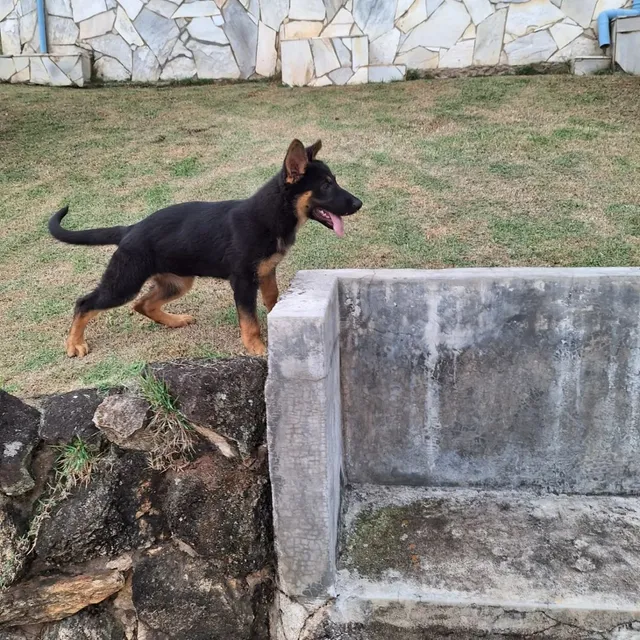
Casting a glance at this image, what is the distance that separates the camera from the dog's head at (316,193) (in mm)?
3617

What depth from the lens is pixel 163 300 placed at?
4223mm

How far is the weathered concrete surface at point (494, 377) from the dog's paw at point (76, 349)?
165 cm

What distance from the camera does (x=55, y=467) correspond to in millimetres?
2871

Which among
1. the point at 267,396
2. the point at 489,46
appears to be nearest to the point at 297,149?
the point at 267,396

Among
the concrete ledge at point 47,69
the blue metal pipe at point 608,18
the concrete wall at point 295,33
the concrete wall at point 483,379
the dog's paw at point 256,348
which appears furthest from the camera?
the concrete ledge at point 47,69

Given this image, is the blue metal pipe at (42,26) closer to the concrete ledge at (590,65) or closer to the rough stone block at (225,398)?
the concrete ledge at (590,65)

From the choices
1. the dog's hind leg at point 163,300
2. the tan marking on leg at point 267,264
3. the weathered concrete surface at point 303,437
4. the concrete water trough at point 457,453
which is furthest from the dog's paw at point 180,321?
the weathered concrete surface at point 303,437

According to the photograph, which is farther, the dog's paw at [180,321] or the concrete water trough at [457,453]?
the dog's paw at [180,321]

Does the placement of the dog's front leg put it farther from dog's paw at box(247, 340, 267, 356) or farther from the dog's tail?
the dog's tail

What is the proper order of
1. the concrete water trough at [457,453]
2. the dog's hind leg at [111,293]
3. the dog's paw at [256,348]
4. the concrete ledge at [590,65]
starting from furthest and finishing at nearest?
the concrete ledge at [590,65] < the dog's hind leg at [111,293] < the dog's paw at [256,348] < the concrete water trough at [457,453]

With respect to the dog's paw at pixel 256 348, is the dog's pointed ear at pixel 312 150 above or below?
above

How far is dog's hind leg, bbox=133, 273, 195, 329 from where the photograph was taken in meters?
4.18

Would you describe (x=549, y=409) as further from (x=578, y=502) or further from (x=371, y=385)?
(x=371, y=385)

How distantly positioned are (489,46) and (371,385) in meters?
8.03
